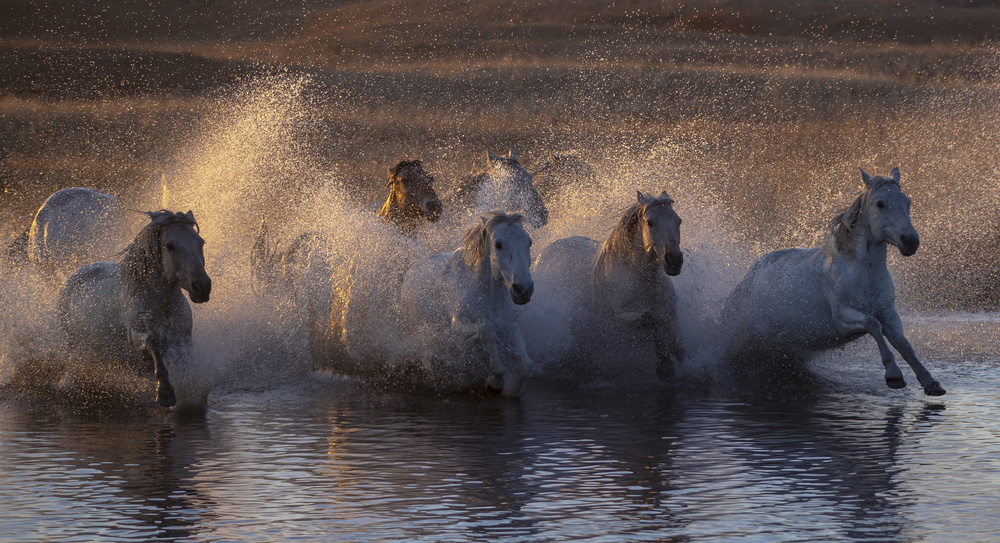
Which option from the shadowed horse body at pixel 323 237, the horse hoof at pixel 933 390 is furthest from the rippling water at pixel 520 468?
the shadowed horse body at pixel 323 237

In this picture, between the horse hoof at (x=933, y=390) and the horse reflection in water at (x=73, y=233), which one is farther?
the horse reflection in water at (x=73, y=233)

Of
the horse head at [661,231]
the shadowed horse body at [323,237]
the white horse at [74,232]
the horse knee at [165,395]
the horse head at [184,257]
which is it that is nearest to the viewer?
the horse head at [184,257]

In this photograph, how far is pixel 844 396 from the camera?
10.3m

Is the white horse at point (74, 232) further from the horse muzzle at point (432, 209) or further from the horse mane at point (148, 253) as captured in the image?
the horse mane at point (148, 253)

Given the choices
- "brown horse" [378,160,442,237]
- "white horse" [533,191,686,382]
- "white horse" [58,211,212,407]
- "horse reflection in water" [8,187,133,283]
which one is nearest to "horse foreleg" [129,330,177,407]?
"white horse" [58,211,212,407]

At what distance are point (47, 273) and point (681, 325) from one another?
6410 mm

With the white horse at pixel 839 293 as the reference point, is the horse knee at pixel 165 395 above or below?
below

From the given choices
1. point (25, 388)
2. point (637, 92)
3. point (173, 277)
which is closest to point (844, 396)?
point (173, 277)

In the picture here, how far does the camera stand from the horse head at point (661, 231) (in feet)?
35.0

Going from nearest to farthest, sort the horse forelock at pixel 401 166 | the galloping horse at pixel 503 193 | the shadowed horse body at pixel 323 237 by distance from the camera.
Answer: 1. the shadowed horse body at pixel 323 237
2. the galloping horse at pixel 503 193
3. the horse forelock at pixel 401 166

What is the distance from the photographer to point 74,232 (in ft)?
47.3

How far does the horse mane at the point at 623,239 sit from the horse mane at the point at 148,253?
11.1 feet

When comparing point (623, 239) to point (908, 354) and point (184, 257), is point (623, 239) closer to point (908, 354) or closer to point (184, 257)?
point (908, 354)

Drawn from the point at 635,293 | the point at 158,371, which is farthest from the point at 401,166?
the point at 158,371
